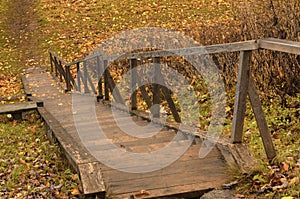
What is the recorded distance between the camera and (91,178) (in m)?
3.94

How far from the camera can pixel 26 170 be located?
575cm

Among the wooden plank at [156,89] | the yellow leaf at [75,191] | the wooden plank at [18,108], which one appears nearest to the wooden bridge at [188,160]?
the yellow leaf at [75,191]

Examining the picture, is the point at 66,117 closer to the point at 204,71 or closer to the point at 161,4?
the point at 204,71

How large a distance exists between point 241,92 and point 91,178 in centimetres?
154

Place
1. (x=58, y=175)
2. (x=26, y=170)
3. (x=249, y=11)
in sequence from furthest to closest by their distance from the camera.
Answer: (x=249, y=11) < (x=26, y=170) < (x=58, y=175)

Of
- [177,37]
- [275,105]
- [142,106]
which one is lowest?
[142,106]

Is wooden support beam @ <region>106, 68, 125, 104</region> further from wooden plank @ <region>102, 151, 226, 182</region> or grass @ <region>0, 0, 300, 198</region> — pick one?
wooden plank @ <region>102, 151, 226, 182</region>

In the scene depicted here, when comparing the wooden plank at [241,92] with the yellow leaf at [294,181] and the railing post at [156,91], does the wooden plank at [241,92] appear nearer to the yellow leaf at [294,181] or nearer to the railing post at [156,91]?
the yellow leaf at [294,181]

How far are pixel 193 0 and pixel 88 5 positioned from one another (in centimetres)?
513

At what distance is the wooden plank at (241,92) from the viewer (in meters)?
3.92

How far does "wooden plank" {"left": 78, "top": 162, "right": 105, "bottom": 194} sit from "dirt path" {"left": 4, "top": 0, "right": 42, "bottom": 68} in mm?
14042

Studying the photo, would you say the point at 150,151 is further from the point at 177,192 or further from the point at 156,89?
the point at 156,89

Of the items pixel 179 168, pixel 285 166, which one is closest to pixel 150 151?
pixel 179 168

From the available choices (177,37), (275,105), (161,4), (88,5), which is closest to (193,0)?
(161,4)
